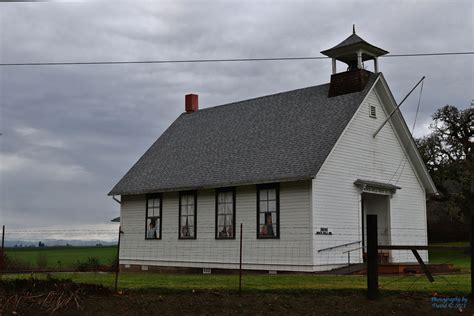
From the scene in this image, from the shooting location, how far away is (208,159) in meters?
25.2

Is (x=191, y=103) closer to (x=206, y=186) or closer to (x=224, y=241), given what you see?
(x=206, y=186)

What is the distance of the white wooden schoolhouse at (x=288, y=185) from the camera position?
20797mm

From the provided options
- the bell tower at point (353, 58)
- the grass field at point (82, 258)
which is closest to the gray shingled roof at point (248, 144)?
the bell tower at point (353, 58)

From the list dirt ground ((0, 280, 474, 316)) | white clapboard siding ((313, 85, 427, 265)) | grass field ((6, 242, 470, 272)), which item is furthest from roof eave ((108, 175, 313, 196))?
dirt ground ((0, 280, 474, 316))

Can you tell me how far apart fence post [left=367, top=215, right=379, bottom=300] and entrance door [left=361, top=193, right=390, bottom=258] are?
11649mm

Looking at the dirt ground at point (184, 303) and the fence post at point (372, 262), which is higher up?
the fence post at point (372, 262)

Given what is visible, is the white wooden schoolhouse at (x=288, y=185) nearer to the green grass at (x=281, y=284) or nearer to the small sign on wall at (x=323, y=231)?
the small sign on wall at (x=323, y=231)

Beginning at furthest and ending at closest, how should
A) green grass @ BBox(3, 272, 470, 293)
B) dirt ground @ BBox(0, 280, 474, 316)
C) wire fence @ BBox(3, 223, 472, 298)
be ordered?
wire fence @ BBox(3, 223, 472, 298) < green grass @ BBox(3, 272, 470, 293) < dirt ground @ BBox(0, 280, 474, 316)

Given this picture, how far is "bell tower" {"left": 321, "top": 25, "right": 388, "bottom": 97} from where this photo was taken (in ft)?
76.0

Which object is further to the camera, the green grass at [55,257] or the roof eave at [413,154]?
the green grass at [55,257]

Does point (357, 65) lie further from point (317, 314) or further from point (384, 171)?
point (317, 314)

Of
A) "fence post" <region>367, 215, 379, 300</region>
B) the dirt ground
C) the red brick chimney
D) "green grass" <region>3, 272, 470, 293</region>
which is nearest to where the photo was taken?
the dirt ground

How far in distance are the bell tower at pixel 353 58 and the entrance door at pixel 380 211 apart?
13.6ft

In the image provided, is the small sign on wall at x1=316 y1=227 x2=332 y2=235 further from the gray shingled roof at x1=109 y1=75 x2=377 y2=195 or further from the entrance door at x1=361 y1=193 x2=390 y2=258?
the entrance door at x1=361 y1=193 x2=390 y2=258
